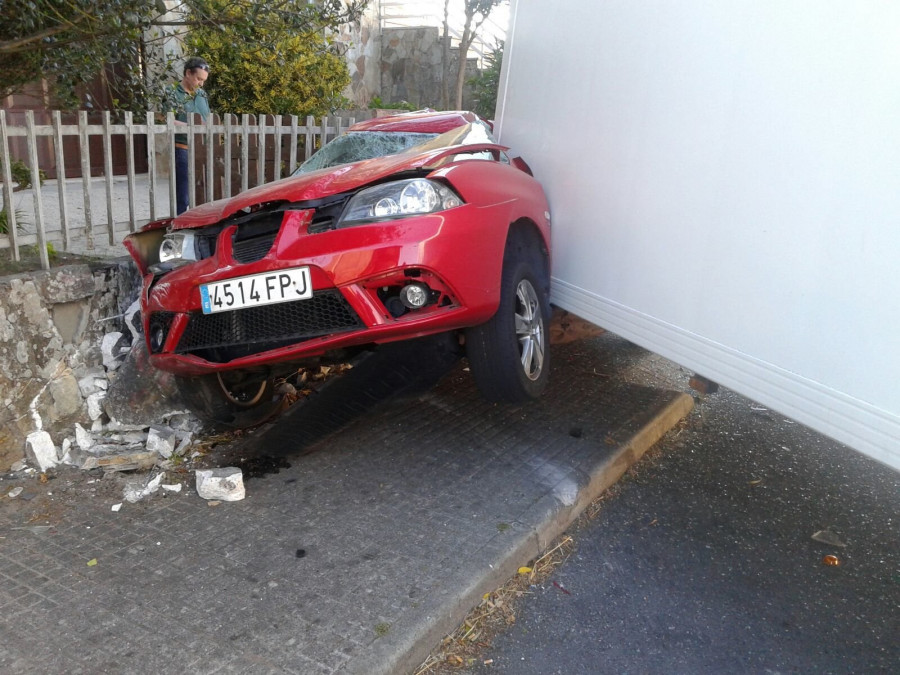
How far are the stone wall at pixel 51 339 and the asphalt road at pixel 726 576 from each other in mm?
2558

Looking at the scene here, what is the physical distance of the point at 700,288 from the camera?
2.96 meters

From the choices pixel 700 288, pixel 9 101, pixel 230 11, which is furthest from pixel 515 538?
pixel 9 101

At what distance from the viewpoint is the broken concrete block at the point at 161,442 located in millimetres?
3648

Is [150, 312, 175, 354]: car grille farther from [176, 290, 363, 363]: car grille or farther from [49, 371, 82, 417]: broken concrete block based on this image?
[49, 371, 82, 417]: broken concrete block

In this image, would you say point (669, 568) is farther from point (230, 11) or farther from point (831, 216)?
point (230, 11)

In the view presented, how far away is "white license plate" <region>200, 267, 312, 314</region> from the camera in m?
3.05

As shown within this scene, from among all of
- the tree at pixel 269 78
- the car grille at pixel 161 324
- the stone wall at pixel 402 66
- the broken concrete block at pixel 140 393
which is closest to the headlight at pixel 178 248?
the car grille at pixel 161 324

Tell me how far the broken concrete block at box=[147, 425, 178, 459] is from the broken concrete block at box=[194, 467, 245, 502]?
1.56 feet

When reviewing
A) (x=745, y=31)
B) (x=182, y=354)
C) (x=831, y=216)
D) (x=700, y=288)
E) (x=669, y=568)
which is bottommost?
(x=669, y=568)

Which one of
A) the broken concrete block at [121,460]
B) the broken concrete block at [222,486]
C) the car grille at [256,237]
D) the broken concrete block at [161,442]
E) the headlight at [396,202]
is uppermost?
the headlight at [396,202]

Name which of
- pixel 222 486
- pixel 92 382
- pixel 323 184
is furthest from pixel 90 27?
pixel 222 486

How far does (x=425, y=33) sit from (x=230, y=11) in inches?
499

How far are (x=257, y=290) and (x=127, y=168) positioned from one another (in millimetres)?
2000

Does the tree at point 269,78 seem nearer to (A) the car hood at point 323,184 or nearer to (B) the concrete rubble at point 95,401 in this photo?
(B) the concrete rubble at point 95,401
